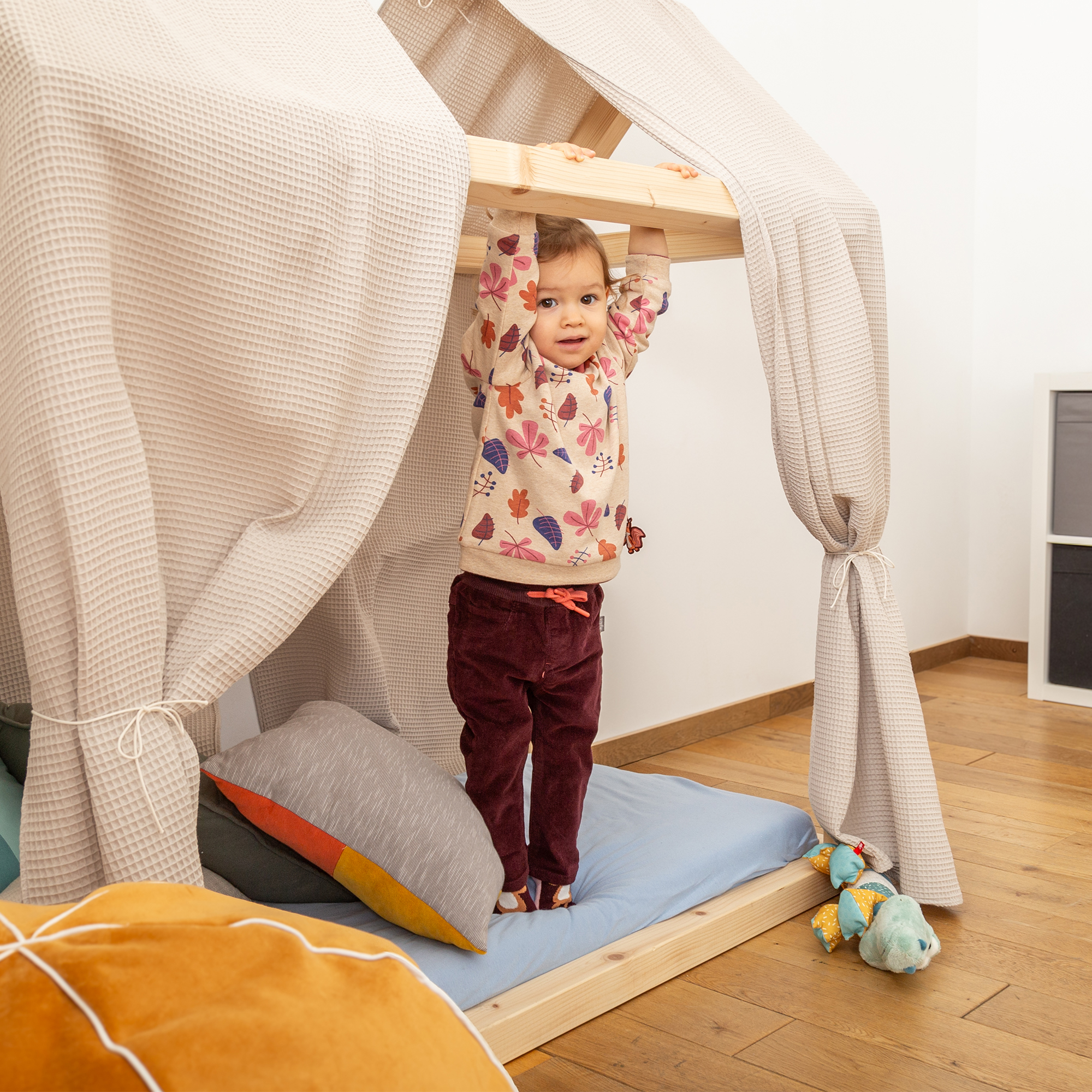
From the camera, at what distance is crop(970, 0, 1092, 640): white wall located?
3.04m

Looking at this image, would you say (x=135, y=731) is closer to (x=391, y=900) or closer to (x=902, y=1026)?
(x=391, y=900)

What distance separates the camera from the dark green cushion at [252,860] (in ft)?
4.14

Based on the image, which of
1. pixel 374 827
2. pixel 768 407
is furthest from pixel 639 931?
pixel 768 407

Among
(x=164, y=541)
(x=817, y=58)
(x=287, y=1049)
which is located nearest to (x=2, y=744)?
(x=164, y=541)

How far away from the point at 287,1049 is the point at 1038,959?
3.97ft

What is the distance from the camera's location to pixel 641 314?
1.46 m

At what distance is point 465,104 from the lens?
160cm

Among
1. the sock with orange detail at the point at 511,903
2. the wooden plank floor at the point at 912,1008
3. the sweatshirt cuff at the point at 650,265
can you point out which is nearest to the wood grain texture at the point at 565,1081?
the wooden plank floor at the point at 912,1008

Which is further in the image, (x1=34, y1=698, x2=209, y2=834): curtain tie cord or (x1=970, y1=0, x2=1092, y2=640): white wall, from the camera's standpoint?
(x1=970, y1=0, x2=1092, y2=640): white wall

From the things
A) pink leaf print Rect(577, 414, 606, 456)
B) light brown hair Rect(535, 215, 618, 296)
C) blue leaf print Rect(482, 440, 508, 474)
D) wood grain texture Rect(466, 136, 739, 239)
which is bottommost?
blue leaf print Rect(482, 440, 508, 474)

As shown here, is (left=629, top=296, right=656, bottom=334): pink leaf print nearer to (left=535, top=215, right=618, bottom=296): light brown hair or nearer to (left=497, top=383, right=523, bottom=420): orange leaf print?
(left=535, top=215, right=618, bottom=296): light brown hair

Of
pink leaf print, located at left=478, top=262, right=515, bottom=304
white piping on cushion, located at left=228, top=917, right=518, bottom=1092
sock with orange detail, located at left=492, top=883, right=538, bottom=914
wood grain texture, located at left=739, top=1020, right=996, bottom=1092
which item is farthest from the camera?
sock with orange detail, located at left=492, top=883, right=538, bottom=914

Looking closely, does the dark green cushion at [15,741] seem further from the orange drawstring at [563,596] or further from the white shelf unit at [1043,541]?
the white shelf unit at [1043,541]

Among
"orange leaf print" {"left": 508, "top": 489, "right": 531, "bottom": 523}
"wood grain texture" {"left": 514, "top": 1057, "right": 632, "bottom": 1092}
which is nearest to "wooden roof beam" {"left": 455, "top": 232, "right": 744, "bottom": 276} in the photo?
"orange leaf print" {"left": 508, "top": 489, "right": 531, "bottom": 523}
